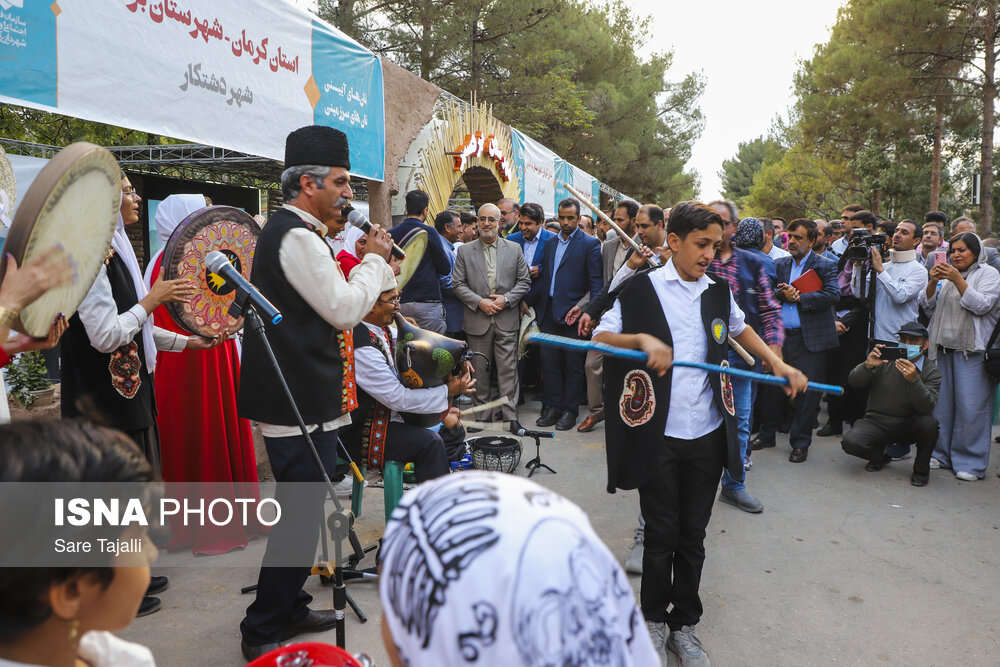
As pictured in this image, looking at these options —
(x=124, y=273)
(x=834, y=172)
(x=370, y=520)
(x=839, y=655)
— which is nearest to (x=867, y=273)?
(x=839, y=655)

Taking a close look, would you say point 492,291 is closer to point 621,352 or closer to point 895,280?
point 895,280

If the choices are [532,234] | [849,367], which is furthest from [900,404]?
[532,234]

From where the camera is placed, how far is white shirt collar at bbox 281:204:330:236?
265 centimetres

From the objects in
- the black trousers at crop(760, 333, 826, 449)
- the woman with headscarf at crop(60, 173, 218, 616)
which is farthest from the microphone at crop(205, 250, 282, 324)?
the black trousers at crop(760, 333, 826, 449)

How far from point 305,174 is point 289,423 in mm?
973

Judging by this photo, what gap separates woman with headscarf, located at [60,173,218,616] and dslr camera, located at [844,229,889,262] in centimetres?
570

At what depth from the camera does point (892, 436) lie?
5449 mm

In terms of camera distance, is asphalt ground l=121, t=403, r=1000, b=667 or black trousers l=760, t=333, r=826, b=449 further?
black trousers l=760, t=333, r=826, b=449

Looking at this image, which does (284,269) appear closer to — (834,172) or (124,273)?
(124,273)

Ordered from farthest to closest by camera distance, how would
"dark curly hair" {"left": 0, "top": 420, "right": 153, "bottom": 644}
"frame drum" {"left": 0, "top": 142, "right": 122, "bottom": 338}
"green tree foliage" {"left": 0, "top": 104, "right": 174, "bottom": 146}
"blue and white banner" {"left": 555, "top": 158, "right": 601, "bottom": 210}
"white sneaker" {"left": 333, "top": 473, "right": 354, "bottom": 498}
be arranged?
"blue and white banner" {"left": 555, "top": 158, "right": 601, "bottom": 210} → "green tree foliage" {"left": 0, "top": 104, "right": 174, "bottom": 146} → "white sneaker" {"left": 333, "top": 473, "right": 354, "bottom": 498} → "frame drum" {"left": 0, "top": 142, "right": 122, "bottom": 338} → "dark curly hair" {"left": 0, "top": 420, "right": 153, "bottom": 644}

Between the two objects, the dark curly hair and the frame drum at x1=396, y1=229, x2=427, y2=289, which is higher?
the frame drum at x1=396, y1=229, x2=427, y2=289

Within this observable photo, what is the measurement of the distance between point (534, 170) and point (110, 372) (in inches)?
426

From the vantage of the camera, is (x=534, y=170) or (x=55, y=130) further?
(x=534, y=170)

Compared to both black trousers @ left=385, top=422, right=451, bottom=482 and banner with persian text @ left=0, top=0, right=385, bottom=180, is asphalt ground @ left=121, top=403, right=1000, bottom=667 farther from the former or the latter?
banner with persian text @ left=0, top=0, right=385, bottom=180
